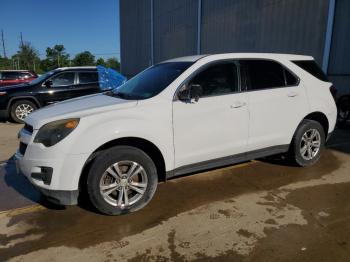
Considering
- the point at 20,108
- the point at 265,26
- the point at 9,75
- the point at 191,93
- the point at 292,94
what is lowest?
the point at 20,108

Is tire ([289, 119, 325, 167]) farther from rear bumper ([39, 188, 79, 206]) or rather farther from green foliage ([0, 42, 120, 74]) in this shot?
green foliage ([0, 42, 120, 74])

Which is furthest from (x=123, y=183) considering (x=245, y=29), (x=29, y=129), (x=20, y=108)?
(x=245, y=29)

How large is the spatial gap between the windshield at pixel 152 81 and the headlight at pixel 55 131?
91 cm

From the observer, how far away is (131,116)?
3377 mm

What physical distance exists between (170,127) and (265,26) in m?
11.6

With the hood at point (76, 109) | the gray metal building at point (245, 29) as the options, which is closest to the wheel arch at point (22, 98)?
the hood at point (76, 109)

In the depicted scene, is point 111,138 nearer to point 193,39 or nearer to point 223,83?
point 223,83

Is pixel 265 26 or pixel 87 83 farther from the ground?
pixel 265 26

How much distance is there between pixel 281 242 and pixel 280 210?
2.22ft

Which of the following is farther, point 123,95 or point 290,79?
point 290,79

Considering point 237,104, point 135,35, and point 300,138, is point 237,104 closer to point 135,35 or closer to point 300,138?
point 300,138

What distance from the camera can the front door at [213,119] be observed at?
3666 mm

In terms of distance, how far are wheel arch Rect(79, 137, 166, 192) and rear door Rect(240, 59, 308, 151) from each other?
1282 mm

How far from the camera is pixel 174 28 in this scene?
21.7 meters
